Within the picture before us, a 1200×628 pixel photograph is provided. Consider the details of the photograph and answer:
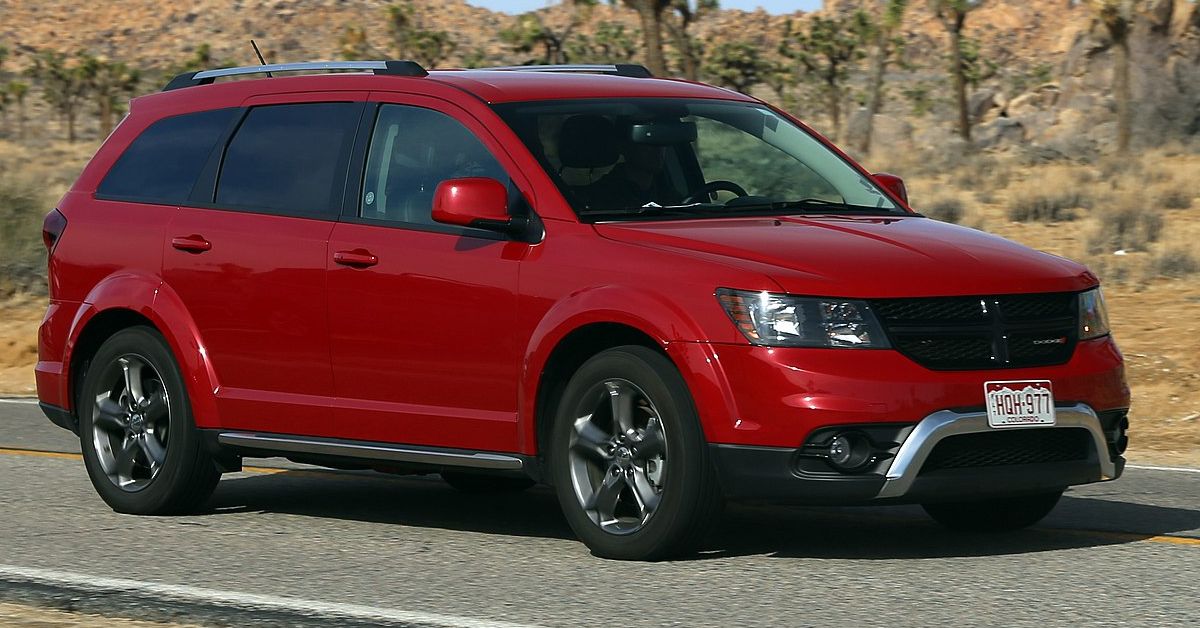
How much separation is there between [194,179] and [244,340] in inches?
36.9

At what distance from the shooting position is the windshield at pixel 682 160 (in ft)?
25.3

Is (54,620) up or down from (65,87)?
up

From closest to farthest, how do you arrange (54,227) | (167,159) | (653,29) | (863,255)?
(863,255) → (167,159) → (54,227) → (653,29)

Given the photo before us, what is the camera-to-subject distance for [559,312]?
724 centimetres

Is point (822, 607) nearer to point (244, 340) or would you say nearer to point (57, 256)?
point (244, 340)

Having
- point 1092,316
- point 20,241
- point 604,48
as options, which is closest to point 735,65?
point 604,48

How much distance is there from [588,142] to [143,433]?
101 inches

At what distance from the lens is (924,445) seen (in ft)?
21.9

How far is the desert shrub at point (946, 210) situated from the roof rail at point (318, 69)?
62.6 feet

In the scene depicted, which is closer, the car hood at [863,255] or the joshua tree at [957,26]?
the car hood at [863,255]

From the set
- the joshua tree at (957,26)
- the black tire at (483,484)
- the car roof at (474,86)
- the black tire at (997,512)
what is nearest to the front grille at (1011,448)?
the black tire at (997,512)

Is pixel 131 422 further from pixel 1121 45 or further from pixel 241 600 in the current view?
pixel 1121 45

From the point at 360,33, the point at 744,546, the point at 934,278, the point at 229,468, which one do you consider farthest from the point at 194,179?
the point at 360,33

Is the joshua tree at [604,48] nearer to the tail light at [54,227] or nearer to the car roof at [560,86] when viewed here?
the tail light at [54,227]
